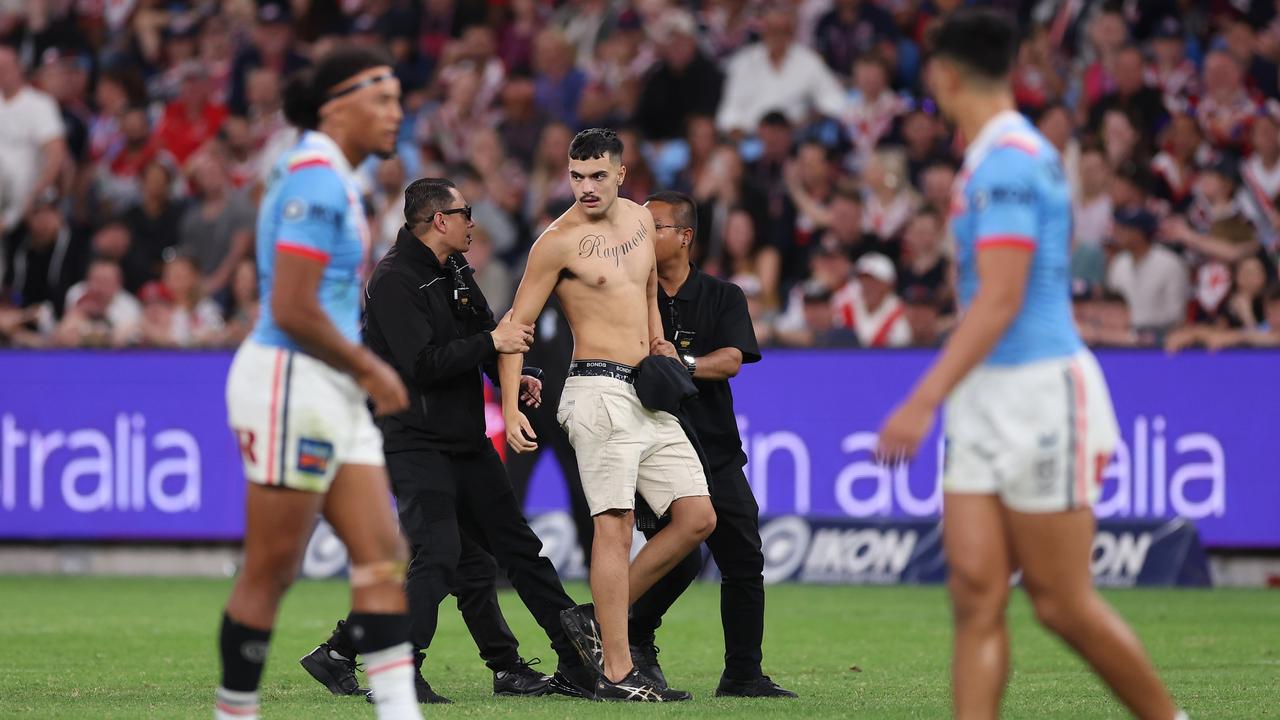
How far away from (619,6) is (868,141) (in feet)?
13.2

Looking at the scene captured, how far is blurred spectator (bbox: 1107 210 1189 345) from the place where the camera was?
16.2 m

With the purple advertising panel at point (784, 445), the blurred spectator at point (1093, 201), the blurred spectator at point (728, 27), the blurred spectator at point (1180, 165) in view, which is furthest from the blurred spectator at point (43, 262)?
the blurred spectator at point (1180, 165)

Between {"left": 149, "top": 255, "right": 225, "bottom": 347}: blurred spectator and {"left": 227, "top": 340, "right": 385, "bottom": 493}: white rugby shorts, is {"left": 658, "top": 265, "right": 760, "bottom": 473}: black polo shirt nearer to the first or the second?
{"left": 227, "top": 340, "right": 385, "bottom": 493}: white rugby shorts

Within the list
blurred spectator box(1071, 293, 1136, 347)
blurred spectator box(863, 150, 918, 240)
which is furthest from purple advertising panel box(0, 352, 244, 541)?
blurred spectator box(1071, 293, 1136, 347)

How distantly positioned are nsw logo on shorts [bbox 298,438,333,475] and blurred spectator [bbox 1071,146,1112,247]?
467 inches

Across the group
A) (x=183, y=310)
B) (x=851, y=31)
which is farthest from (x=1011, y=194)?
(x=851, y=31)

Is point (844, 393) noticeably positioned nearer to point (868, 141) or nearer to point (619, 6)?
point (868, 141)

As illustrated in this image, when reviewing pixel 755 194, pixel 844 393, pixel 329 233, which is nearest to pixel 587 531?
pixel 844 393

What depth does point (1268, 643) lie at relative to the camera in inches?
441

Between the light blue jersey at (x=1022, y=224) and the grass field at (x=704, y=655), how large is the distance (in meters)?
2.77

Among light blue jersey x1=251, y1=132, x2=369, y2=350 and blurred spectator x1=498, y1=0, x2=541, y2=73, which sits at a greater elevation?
blurred spectator x1=498, y1=0, x2=541, y2=73

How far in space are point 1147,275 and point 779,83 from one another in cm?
479

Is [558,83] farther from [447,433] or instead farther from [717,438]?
[447,433]

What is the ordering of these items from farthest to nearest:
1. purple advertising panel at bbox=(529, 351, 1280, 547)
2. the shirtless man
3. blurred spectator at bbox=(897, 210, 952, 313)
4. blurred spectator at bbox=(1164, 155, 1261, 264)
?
1. blurred spectator at bbox=(897, 210, 952, 313)
2. blurred spectator at bbox=(1164, 155, 1261, 264)
3. purple advertising panel at bbox=(529, 351, 1280, 547)
4. the shirtless man
